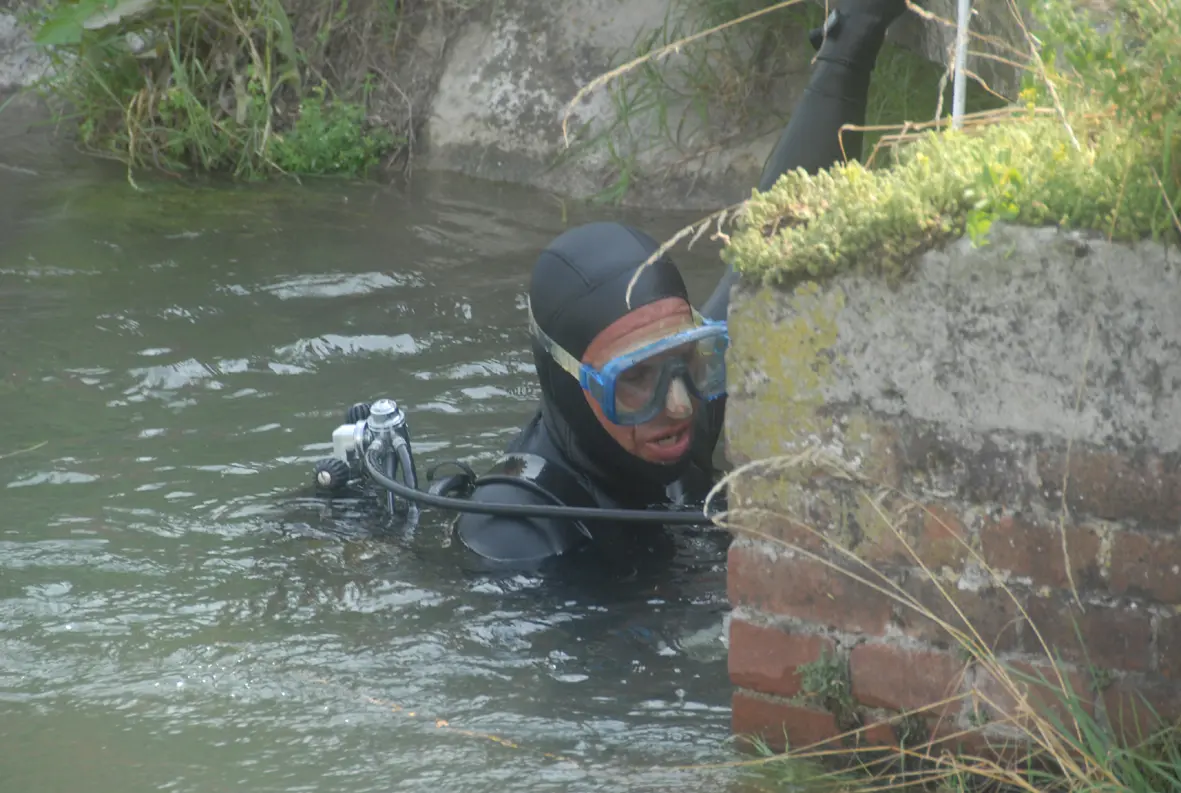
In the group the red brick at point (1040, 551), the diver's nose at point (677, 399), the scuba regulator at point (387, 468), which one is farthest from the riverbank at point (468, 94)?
the red brick at point (1040, 551)

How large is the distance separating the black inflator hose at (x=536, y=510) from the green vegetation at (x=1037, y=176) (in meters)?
0.85

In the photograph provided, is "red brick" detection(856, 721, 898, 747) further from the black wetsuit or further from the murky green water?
the black wetsuit

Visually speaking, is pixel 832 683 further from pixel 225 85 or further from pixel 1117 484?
pixel 225 85

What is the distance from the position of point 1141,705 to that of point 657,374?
1.53m

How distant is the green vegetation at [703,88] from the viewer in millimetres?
7070

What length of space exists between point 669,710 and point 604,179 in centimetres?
460

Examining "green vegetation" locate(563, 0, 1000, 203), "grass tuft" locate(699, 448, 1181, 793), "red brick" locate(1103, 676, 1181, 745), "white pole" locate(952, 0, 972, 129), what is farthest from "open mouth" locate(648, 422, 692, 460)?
"green vegetation" locate(563, 0, 1000, 203)

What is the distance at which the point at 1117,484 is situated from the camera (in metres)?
2.21

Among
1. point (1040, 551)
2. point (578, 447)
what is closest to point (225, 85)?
point (578, 447)

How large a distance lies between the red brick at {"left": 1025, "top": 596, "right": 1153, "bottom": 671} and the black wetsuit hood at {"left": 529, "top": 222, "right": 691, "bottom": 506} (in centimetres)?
143

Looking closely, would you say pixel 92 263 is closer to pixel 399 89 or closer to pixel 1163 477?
pixel 399 89

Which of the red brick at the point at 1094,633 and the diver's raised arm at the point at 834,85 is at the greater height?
the diver's raised arm at the point at 834,85

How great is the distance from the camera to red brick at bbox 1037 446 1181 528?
217cm

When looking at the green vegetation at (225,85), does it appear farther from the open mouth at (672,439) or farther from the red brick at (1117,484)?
the red brick at (1117,484)
